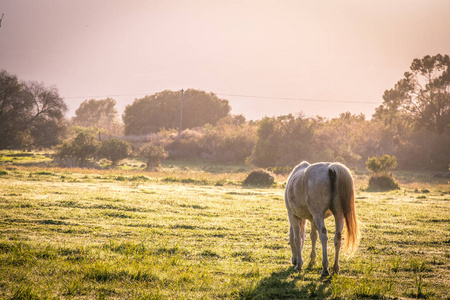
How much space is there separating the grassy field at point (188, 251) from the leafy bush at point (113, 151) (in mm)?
27443

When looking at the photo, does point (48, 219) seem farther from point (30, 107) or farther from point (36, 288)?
point (30, 107)

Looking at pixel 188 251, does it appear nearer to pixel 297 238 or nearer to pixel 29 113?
pixel 297 238

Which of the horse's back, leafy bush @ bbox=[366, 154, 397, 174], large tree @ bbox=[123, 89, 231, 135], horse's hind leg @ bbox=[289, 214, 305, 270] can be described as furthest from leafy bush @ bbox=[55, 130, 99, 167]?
the horse's back

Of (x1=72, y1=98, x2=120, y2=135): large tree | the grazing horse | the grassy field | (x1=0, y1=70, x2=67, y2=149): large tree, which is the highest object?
(x1=72, y1=98, x2=120, y2=135): large tree

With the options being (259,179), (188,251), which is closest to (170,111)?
(259,179)

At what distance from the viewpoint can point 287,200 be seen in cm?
830

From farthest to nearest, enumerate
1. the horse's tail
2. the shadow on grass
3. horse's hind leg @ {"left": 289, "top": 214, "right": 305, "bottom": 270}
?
horse's hind leg @ {"left": 289, "top": 214, "right": 305, "bottom": 270} < the horse's tail < the shadow on grass

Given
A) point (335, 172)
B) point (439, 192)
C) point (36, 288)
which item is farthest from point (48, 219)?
point (439, 192)

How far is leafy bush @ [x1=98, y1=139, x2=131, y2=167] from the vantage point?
151 ft

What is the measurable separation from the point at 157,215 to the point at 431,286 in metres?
10.2

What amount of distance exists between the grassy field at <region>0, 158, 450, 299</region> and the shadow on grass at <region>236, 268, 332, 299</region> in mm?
19

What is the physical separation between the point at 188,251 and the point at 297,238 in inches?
119

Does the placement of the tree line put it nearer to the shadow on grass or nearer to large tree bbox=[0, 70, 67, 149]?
large tree bbox=[0, 70, 67, 149]

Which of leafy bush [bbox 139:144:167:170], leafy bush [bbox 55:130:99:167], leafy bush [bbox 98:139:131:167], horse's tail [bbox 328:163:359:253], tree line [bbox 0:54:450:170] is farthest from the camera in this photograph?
tree line [bbox 0:54:450:170]
